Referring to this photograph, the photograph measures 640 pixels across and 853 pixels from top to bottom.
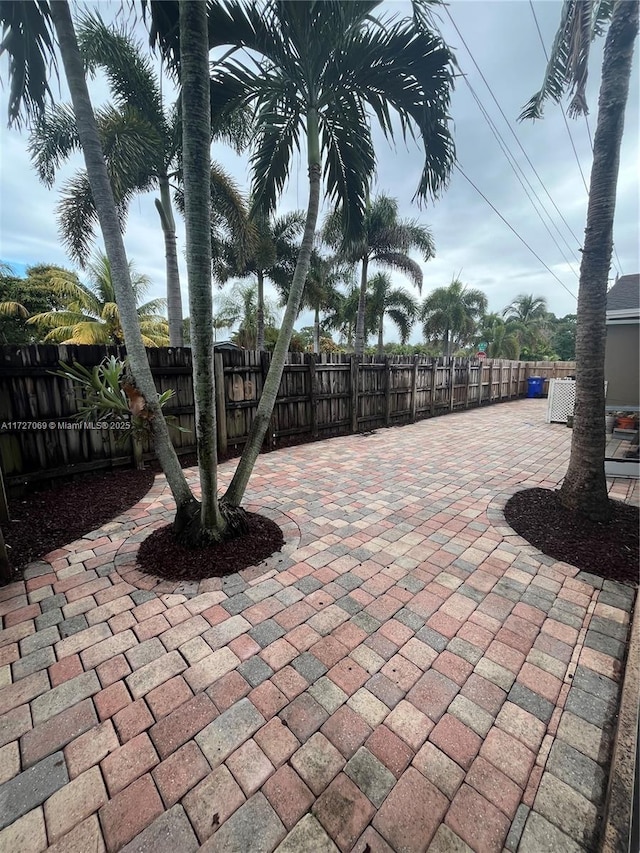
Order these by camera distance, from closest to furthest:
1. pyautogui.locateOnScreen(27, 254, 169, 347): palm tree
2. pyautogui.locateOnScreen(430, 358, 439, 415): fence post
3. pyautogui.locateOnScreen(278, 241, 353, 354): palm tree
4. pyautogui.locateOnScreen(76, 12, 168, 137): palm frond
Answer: pyautogui.locateOnScreen(76, 12, 168, 137): palm frond < pyautogui.locateOnScreen(430, 358, 439, 415): fence post < pyautogui.locateOnScreen(27, 254, 169, 347): palm tree < pyautogui.locateOnScreen(278, 241, 353, 354): palm tree

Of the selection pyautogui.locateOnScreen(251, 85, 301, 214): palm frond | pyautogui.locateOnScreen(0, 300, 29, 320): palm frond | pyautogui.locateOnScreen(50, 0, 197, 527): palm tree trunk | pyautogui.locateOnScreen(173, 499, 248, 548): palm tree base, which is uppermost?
pyautogui.locateOnScreen(0, 300, 29, 320): palm frond

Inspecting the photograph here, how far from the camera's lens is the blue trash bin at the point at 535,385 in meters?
17.0

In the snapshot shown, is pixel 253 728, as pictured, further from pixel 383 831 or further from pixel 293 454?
pixel 293 454

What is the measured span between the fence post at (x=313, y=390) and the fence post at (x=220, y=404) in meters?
1.89

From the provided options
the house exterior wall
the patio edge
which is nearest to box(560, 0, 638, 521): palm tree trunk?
the patio edge

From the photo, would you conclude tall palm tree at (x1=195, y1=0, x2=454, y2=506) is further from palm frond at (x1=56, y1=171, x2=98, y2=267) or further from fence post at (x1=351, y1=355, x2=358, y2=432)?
palm frond at (x1=56, y1=171, x2=98, y2=267)

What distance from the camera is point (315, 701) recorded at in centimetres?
158

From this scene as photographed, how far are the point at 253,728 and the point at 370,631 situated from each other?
80cm

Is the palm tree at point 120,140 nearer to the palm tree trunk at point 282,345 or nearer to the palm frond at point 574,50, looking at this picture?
the palm tree trunk at point 282,345

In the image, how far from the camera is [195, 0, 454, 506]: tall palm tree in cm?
258

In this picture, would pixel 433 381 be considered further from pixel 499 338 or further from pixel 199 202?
pixel 499 338

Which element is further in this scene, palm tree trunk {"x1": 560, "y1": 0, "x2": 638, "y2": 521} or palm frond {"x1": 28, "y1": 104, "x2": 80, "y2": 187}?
palm frond {"x1": 28, "y1": 104, "x2": 80, "y2": 187}

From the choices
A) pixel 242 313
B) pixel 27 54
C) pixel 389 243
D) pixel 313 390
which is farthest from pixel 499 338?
pixel 27 54

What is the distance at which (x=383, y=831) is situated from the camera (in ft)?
3.73
